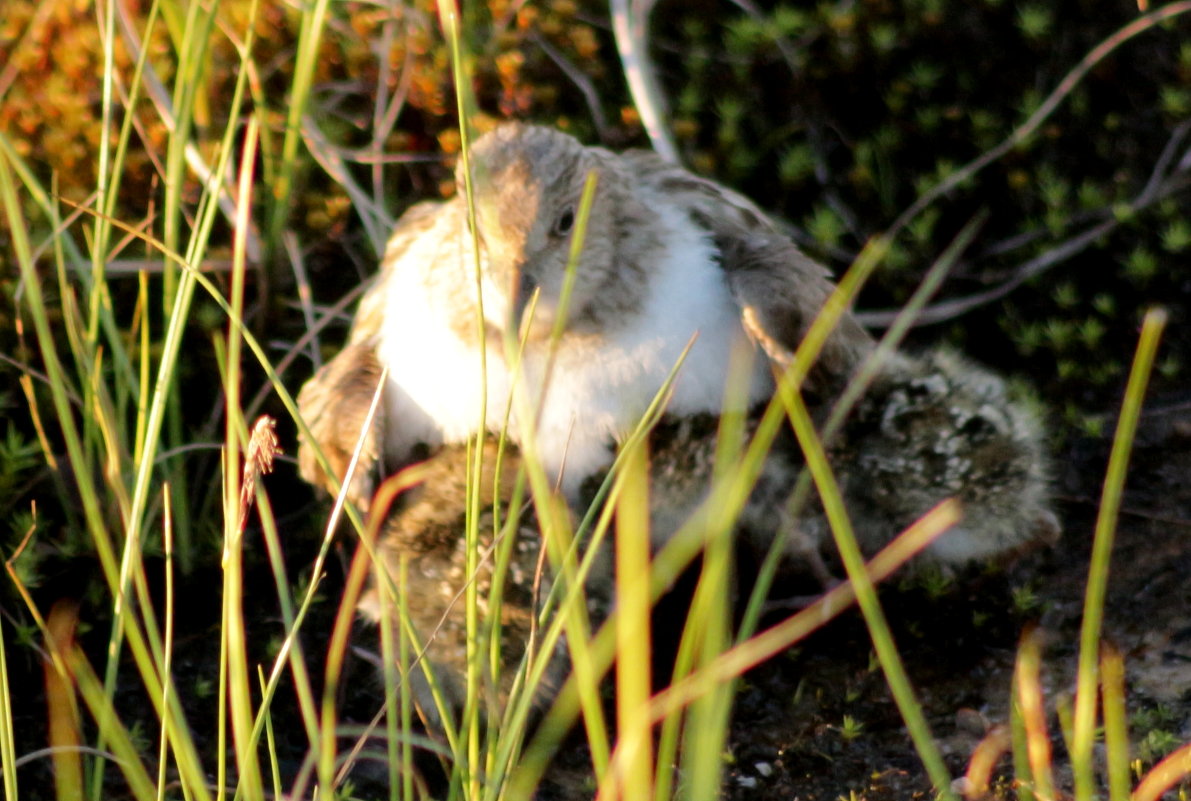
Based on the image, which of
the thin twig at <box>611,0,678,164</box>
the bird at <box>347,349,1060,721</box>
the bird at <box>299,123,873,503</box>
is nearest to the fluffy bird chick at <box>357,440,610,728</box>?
the bird at <box>347,349,1060,721</box>

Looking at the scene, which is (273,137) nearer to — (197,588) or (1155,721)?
(197,588)

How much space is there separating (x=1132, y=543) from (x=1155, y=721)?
659 millimetres

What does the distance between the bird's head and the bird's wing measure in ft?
1.00

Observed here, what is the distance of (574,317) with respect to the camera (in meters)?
3.27

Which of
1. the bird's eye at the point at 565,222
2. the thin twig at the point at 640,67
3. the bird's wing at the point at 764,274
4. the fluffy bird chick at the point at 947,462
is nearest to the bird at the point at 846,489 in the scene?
the fluffy bird chick at the point at 947,462

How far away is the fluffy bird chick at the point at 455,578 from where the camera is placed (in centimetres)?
311

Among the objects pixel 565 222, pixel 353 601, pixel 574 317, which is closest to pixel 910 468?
pixel 574 317

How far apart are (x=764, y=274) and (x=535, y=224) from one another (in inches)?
23.2

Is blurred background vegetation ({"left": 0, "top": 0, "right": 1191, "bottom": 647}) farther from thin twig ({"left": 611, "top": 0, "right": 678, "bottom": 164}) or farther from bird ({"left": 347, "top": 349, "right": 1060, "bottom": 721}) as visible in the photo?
bird ({"left": 347, "top": 349, "right": 1060, "bottom": 721})

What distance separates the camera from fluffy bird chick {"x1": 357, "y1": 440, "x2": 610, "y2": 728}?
311 cm

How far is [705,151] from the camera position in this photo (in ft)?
14.5

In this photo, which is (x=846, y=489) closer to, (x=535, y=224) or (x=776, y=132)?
(x=535, y=224)

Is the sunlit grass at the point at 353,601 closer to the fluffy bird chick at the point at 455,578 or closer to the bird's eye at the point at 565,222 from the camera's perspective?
the fluffy bird chick at the point at 455,578

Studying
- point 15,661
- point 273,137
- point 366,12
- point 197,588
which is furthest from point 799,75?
point 15,661
